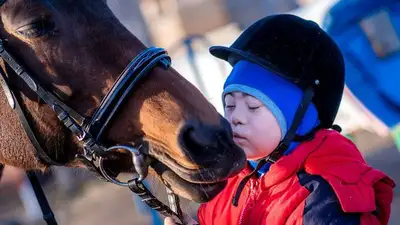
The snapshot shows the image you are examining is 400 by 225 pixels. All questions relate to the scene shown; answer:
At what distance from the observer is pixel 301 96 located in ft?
6.61

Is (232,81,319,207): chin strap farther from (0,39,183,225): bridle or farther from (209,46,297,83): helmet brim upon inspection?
(0,39,183,225): bridle

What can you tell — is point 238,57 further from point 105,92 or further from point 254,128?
point 105,92

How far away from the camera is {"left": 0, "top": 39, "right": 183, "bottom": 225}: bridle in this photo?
179cm

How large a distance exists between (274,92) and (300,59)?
0.55ft

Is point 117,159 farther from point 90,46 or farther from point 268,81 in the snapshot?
point 268,81

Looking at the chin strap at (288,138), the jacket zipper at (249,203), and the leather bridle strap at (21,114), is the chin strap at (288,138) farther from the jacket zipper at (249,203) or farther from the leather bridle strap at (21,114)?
the leather bridle strap at (21,114)

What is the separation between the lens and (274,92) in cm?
197

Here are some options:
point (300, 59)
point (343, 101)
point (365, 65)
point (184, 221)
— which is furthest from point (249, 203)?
point (343, 101)

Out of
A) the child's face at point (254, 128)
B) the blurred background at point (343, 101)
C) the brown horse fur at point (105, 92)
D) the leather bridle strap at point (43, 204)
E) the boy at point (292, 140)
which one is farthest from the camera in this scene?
the blurred background at point (343, 101)

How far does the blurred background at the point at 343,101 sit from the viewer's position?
184 inches

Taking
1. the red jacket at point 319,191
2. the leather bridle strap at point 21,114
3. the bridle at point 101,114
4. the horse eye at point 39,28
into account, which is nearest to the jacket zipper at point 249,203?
the red jacket at point 319,191

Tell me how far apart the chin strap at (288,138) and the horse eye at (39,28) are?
868mm

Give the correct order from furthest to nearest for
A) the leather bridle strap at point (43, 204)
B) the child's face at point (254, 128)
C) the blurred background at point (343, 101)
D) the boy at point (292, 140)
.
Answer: the blurred background at point (343, 101)
the leather bridle strap at point (43, 204)
the child's face at point (254, 128)
the boy at point (292, 140)

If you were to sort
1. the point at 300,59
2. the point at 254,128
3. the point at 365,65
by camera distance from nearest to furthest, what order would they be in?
the point at 254,128 < the point at 300,59 < the point at 365,65
